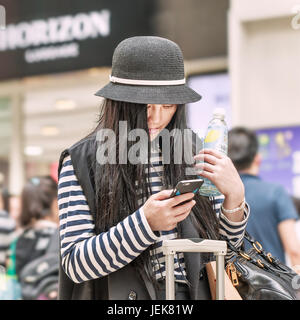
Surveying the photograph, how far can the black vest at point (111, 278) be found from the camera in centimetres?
156

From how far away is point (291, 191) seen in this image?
4.85m

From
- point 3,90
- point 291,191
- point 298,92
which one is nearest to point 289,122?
point 298,92

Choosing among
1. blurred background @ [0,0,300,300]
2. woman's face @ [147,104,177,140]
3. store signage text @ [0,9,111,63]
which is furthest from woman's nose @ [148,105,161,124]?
store signage text @ [0,9,111,63]

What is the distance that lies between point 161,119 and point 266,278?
0.46 m

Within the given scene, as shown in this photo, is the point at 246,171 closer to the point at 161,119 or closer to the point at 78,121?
the point at 161,119

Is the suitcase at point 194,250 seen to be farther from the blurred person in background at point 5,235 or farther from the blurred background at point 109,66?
the blurred background at point 109,66

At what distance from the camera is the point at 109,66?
20.1 ft

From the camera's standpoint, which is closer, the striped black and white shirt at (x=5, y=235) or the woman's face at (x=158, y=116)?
the woman's face at (x=158, y=116)

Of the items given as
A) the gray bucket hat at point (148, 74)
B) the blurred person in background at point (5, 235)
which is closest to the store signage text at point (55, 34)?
the blurred person in background at point (5, 235)

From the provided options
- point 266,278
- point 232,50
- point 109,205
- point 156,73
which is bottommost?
point 266,278

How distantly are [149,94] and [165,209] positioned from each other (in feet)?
0.98

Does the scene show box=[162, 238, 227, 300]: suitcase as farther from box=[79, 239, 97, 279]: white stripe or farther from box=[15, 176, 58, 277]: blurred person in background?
box=[15, 176, 58, 277]: blurred person in background

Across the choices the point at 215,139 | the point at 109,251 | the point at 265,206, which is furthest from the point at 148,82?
the point at 265,206

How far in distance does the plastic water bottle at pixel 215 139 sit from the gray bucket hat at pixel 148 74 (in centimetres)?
7
